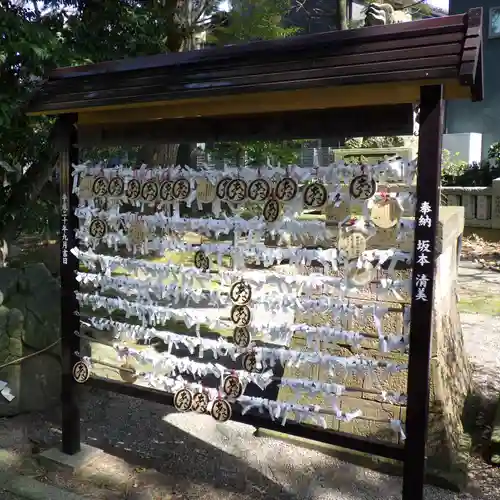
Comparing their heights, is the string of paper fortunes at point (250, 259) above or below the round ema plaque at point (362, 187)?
below

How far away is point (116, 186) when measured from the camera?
3863mm

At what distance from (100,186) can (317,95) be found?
178cm

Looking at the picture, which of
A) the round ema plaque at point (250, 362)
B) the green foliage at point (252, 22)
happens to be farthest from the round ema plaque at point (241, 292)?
the green foliage at point (252, 22)

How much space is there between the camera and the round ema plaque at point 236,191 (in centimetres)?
334

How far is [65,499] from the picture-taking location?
363 centimetres

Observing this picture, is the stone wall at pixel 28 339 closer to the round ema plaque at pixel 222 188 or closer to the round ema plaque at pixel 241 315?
the round ema plaque at pixel 241 315

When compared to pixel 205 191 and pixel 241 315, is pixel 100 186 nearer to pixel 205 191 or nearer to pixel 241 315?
pixel 205 191

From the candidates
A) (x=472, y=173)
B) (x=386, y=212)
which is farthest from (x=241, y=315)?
(x=472, y=173)

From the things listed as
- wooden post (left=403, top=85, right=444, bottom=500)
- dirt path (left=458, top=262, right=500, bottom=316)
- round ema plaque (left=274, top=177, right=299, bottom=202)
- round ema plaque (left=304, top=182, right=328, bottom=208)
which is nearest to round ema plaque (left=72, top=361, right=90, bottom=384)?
round ema plaque (left=274, top=177, right=299, bottom=202)

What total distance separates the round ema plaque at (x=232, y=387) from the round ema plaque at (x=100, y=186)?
159 cm

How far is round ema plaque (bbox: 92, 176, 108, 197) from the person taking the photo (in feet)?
12.8

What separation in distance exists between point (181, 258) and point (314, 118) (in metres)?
5.73

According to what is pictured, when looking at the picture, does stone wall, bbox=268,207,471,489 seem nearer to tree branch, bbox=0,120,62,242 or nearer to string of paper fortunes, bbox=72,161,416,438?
string of paper fortunes, bbox=72,161,416,438

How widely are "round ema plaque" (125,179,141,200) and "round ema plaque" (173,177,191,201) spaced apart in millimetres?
320
